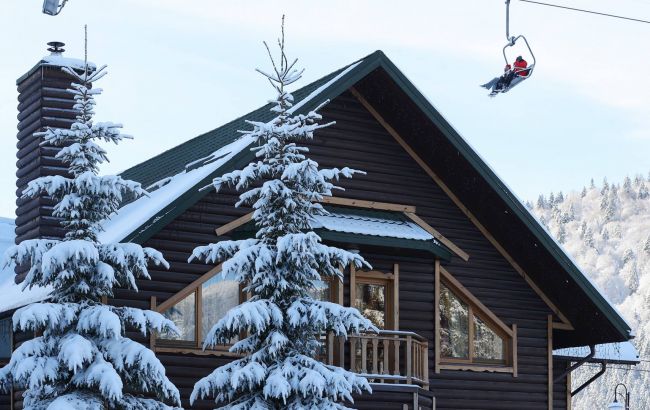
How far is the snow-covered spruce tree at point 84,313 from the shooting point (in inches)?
719

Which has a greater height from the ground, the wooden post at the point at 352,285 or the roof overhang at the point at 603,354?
the wooden post at the point at 352,285

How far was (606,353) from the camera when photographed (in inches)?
1143

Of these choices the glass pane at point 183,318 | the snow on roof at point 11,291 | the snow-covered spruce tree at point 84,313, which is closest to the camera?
the snow-covered spruce tree at point 84,313

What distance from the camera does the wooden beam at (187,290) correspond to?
22938mm

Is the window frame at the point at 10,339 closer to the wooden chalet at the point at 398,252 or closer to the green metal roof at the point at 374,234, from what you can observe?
the wooden chalet at the point at 398,252

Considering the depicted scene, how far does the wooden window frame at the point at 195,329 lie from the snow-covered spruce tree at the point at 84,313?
3191mm

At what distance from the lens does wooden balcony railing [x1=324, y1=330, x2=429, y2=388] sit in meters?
23.4

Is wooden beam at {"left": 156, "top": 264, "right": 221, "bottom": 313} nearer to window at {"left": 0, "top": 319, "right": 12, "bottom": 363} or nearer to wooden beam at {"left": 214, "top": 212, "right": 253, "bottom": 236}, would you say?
wooden beam at {"left": 214, "top": 212, "right": 253, "bottom": 236}

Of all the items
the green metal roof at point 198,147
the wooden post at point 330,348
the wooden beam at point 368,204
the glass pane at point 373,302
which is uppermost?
the green metal roof at point 198,147

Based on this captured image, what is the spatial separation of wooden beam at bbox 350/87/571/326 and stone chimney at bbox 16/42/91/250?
4.98 metres

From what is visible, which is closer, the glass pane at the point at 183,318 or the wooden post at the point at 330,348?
the glass pane at the point at 183,318

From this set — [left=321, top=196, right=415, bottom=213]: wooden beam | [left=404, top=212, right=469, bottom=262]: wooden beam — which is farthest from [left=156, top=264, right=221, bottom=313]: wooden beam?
[left=404, top=212, right=469, bottom=262]: wooden beam

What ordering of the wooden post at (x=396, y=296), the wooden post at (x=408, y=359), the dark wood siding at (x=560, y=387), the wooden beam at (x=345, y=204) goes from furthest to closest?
the dark wood siding at (x=560, y=387) < the wooden post at (x=396, y=296) < the wooden beam at (x=345, y=204) < the wooden post at (x=408, y=359)

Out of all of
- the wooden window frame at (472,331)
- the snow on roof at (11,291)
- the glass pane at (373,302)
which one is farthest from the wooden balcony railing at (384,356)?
the snow on roof at (11,291)
